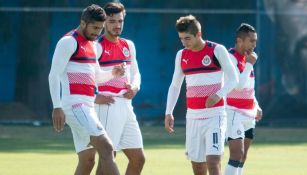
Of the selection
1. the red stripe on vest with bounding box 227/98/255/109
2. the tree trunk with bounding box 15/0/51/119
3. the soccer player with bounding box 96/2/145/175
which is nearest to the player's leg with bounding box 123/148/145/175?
the soccer player with bounding box 96/2/145/175

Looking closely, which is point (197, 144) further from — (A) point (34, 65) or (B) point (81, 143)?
(A) point (34, 65)

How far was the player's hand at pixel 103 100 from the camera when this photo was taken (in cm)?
1116

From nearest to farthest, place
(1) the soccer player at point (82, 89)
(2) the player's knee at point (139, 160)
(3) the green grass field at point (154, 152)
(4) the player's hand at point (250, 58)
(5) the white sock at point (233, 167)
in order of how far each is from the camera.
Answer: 1. (1) the soccer player at point (82, 89)
2. (2) the player's knee at point (139, 160)
3. (5) the white sock at point (233, 167)
4. (4) the player's hand at point (250, 58)
5. (3) the green grass field at point (154, 152)

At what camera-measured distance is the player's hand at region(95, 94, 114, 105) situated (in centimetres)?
1116

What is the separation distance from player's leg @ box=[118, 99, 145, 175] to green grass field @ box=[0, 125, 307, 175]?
2933mm

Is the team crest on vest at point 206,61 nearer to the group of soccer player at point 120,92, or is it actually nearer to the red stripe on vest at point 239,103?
the group of soccer player at point 120,92

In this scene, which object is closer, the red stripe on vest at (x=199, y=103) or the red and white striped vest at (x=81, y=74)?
the red and white striped vest at (x=81, y=74)

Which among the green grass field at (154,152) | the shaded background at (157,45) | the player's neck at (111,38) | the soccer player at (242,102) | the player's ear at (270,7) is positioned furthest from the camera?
the player's ear at (270,7)

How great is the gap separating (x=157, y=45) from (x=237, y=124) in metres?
12.7

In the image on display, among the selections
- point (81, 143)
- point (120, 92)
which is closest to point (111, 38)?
point (120, 92)

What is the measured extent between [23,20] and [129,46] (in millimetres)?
12996

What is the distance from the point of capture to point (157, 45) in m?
24.4

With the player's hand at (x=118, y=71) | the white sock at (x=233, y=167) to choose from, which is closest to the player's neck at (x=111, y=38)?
the player's hand at (x=118, y=71)

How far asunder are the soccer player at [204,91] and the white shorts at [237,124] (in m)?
0.80
